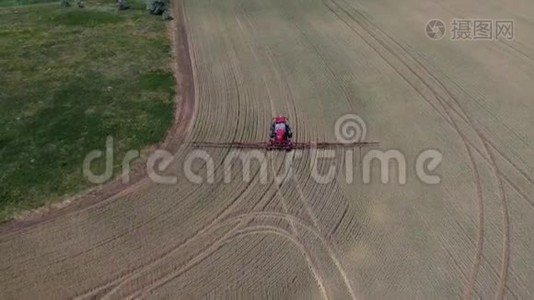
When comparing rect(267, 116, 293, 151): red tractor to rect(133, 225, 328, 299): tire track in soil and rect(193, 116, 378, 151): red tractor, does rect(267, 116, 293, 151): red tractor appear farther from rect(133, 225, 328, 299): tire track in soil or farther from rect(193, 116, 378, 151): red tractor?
rect(133, 225, 328, 299): tire track in soil

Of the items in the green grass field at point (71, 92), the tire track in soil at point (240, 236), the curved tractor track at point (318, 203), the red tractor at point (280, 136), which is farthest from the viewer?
the red tractor at point (280, 136)

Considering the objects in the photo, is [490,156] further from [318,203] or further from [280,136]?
[280,136]

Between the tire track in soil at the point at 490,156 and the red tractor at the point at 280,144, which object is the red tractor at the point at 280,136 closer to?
the red tractor at the point at 280,144

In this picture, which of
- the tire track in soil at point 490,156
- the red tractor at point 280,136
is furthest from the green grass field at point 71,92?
the tire track in soil at point 490,156

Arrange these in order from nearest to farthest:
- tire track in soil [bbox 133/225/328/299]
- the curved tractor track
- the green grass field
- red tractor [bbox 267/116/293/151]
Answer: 1. tire track in soil [bbox 133/225/328/299]
2. the curved tractor track
3. the green grass field
4. red tractor [bbox 267/116/293/151]

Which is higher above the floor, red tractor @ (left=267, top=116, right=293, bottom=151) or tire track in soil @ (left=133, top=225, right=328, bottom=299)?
red tractor @ (left=267, top=116, right=293, bottom=151)

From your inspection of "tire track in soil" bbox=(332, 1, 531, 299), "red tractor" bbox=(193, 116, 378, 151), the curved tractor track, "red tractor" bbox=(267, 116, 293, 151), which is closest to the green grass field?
the curved tractor track
